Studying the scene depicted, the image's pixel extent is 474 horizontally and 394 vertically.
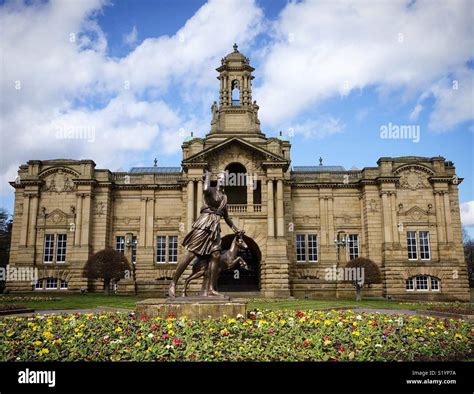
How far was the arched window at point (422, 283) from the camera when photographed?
42.0m

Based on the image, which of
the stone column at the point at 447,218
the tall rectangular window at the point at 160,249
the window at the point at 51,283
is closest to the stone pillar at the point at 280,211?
the tall rectangular window at the point at 160,249

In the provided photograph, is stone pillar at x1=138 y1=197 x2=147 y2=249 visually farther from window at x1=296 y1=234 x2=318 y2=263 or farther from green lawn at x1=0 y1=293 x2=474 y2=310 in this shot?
window at x1=296 y1=234 x2=318 y2=263

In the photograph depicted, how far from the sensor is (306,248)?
44.3 metres

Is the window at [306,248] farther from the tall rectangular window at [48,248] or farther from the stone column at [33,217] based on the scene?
the stone column at [33,217]

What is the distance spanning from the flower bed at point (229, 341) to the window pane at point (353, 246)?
1271 inches

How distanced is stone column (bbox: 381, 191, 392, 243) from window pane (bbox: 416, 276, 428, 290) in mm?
4864

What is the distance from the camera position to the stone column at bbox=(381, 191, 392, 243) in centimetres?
4247

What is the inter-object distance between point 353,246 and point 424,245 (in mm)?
7048

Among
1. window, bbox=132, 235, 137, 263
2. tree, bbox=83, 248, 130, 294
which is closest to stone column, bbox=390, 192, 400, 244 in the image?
tree, bbox=83, 248, 130, 294

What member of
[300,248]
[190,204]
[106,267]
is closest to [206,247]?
[106,267]

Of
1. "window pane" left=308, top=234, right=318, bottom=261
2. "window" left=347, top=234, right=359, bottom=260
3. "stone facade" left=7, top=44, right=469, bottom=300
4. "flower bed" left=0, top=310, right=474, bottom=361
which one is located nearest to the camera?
"flower bed" left=0, top=310, right=474, bottom=361

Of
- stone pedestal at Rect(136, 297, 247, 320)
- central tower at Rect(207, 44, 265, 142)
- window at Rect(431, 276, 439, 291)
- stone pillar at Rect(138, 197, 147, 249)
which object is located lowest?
window at Rect(431, 276, 439, 291)

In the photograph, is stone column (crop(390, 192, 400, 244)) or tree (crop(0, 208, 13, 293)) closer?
stone column (crop(390, 192, 400, 244))
